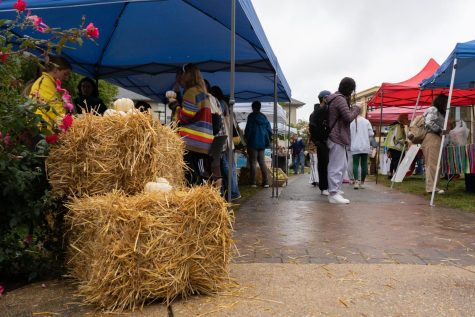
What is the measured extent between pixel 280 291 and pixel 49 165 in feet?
5.94

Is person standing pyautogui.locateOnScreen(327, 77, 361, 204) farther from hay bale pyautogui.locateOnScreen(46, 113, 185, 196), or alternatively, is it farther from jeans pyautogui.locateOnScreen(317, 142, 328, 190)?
hay bale pyautogui.locateOnScreen(46, 113, 185, 196)

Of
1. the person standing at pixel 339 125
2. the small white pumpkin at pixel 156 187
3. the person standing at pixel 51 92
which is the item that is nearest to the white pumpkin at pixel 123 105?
the person standing at pixel 51 92

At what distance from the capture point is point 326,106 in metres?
8.20

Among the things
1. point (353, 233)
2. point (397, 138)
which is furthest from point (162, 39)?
point (397, 138)

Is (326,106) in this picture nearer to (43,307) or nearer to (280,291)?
(280,291)

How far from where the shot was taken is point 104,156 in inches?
128

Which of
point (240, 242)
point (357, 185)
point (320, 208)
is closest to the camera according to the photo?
point (240, 242)

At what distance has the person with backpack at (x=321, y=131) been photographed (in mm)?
8273

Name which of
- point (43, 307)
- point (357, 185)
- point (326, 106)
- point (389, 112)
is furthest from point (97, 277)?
point (389, 112)

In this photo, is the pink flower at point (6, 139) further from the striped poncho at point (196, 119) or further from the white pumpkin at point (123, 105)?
the striped poncho at point (196, 119)

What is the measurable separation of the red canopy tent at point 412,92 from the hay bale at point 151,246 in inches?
436

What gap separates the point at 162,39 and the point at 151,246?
6.30 meters

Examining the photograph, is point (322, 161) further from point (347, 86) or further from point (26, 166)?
point (26, 166)

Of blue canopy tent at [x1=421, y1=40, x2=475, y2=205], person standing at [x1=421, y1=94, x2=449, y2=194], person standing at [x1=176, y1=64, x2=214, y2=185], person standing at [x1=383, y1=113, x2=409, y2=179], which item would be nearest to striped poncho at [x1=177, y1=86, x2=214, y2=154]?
person standing at [x1=176, y1=64, x2=214, y2=185]
